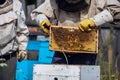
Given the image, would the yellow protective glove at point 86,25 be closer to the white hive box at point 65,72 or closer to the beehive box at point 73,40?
the beehive box at point 73,40

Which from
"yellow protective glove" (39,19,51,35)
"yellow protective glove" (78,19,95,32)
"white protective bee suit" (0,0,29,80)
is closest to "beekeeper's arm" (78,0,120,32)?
"yellow protective glove" (78,19,95,32)

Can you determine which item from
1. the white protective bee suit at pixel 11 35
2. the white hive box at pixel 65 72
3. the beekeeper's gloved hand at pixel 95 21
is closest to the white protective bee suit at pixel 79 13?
the beekeeper's gloved hand at pixel 95 21

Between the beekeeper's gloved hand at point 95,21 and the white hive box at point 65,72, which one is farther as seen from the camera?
the beekeeper's gloved hand at point 95,21

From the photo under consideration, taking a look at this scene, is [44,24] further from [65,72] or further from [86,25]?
[65,72]

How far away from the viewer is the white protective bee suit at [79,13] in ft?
21.1

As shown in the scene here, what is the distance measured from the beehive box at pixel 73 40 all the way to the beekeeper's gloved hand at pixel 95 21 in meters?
0.07

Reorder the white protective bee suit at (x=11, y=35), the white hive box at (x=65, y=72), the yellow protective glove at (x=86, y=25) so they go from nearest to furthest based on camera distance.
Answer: the white hive box at (x=65, y=72)
the yellow protective glove at (x=86, y=25)
the white protective bee suit at (x=11, y=35)

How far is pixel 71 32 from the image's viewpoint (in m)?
6.26

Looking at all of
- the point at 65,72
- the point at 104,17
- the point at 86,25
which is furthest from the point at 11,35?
the point at 65,72

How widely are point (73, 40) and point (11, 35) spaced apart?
764 mm

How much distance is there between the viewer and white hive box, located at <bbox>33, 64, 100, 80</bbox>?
18.4ft

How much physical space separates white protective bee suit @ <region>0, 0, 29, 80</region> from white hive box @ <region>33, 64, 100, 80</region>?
3.31ft

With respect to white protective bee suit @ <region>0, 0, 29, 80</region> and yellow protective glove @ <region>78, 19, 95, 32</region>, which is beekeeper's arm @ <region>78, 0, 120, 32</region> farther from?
white protective bee suit @ <region>0, 0, 29, 80</region>

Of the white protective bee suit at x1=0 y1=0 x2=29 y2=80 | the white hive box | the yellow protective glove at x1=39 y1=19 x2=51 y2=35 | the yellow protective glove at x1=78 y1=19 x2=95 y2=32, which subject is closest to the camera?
the white hive box
